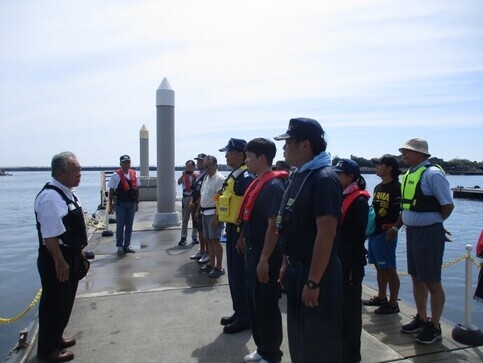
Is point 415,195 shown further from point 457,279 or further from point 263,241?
point 457,279

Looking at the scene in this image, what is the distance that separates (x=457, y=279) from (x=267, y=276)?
29.0ft

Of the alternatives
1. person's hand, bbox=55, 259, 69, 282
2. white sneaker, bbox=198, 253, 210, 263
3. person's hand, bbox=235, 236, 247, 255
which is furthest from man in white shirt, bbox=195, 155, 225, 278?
person's hand, bbox=55, 259, 69, 282

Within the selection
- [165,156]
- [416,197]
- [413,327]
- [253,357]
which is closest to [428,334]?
[413,327]

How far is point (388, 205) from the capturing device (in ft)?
16.5

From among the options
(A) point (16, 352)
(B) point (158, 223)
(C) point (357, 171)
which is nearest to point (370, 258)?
(C) point (357, 171)

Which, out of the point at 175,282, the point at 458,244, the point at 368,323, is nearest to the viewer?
the point at 368,323

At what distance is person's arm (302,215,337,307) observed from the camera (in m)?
2.67

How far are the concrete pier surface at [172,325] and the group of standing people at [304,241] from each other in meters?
0.21

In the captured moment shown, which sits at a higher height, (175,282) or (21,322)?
(175,282)

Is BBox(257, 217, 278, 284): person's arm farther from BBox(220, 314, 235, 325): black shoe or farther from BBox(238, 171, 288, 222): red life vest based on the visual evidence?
BBox(220, 314, 235, 325): black shoe

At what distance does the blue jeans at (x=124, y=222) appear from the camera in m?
8.66

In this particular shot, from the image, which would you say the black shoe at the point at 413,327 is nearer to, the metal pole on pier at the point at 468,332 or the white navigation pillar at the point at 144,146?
the metal pole on pier at the point at 468,332

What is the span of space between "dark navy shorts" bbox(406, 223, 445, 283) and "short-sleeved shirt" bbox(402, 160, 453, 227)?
63mm

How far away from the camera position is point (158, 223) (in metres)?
11.9
